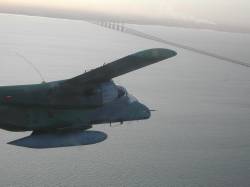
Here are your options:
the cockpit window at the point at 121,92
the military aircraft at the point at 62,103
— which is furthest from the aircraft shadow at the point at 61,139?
the cockpit window at the point at 121,92

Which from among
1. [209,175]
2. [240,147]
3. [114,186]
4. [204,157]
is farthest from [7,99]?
[240,147]

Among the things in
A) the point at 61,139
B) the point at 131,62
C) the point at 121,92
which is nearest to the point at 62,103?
the point at 61,139

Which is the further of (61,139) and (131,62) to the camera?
(61,139)

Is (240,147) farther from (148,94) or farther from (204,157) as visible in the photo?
(148,94)

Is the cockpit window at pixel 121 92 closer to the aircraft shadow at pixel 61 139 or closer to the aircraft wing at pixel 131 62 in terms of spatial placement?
the aircraft shadow at pixel 61 139

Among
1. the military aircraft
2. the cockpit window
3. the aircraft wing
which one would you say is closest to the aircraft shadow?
the military aircraft

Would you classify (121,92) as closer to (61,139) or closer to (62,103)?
(62,103)
